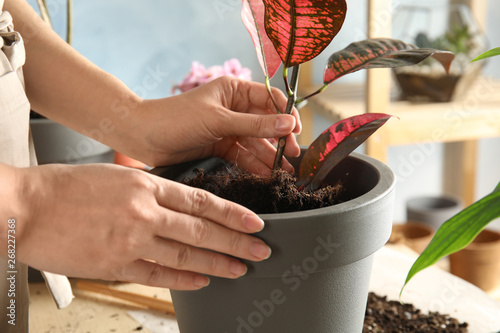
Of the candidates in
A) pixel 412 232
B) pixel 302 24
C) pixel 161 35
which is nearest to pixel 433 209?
pixel 412 232

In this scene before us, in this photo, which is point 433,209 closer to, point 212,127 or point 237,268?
point 212,127

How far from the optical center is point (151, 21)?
60.6 inches

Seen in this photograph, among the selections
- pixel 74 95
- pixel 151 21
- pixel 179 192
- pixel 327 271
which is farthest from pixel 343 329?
pixel 151 21

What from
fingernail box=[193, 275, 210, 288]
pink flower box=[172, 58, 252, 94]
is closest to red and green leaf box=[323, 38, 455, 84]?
fingernail box=[193, 275, 210, 288]

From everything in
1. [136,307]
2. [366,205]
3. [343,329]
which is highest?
[366,205]

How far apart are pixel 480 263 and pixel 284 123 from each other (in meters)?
0.97

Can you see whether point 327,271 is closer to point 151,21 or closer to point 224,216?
point 224,216

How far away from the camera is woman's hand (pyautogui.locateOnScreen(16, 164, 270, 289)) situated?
1.30 feet

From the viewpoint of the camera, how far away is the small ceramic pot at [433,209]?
1.64m

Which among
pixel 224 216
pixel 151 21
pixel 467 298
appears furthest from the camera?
pixel 151 21

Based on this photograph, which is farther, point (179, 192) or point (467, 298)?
point (467, 298)

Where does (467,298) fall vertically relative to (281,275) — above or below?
below

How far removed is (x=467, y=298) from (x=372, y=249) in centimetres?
27

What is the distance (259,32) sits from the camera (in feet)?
1.81
